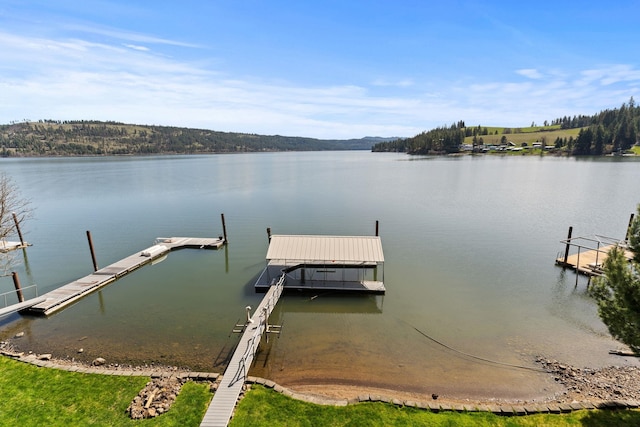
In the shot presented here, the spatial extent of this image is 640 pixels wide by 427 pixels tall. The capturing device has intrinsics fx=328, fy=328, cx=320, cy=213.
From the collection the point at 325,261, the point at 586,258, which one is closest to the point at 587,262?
the point at 586,258

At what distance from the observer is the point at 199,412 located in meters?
11.3

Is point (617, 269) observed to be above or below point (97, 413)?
above

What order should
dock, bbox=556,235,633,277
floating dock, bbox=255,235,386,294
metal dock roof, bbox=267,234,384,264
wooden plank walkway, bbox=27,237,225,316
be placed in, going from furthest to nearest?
dock, bbox=556,235,633,277 < floating dock, bbox=255,235,386,294 < metal dock roof, bbox=267,234,384,264 < wooden plank walkway, bbox=27,237,225,316

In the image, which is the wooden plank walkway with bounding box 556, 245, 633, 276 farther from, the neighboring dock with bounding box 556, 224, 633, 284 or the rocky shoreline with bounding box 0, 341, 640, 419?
the rocky shoreline with bounding box 0, 341, 640, 419

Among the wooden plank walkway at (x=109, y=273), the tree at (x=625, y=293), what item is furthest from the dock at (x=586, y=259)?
the wooden plank walkway at (x=109, y=273)

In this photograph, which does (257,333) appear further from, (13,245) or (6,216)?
(6,216)

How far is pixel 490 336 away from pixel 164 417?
16.6m

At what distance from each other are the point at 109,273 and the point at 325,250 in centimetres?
1823

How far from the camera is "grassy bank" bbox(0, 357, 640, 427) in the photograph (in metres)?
10.9

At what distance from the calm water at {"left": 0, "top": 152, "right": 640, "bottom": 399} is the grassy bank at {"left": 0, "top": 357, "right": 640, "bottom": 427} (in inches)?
114

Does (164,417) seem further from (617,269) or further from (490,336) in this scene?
(490,336)

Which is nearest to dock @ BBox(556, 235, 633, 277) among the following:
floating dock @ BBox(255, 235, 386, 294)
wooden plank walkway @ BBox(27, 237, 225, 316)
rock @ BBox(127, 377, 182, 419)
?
floating dock @ BBox(255, 235, 386, 294)

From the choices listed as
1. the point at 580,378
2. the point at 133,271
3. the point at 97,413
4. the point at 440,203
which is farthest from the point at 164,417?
the point at 440,203

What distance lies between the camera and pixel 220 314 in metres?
21.0
